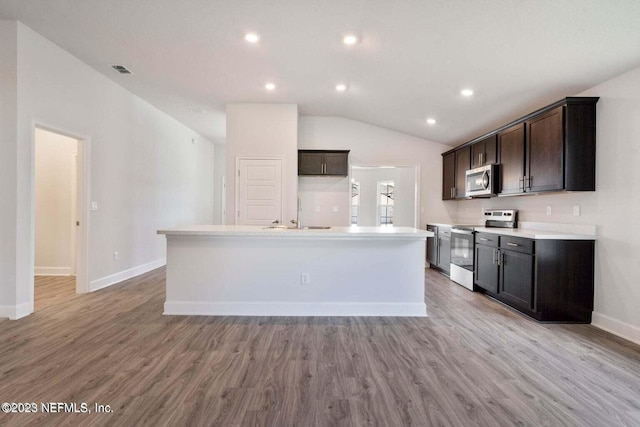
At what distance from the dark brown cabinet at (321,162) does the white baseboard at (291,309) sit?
2.76 m

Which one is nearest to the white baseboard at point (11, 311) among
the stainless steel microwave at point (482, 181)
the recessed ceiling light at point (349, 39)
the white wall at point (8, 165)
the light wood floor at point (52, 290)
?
the white wall at point (8, 165)

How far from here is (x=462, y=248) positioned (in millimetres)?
Answer: 4738

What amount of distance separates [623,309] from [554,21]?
2643mm

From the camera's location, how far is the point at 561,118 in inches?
126

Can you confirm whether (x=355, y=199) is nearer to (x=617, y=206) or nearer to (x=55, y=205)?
(x=617, y=206)

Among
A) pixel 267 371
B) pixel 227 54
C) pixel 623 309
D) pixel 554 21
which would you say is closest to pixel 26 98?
pixel 227 54

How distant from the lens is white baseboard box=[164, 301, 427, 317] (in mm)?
3348

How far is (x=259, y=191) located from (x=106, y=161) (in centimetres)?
219

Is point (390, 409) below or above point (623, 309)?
below

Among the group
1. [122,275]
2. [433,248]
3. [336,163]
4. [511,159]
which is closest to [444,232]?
[433,248]

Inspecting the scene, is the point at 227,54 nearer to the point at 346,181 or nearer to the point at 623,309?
the point at 346,181

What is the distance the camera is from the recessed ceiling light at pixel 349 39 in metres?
2.95

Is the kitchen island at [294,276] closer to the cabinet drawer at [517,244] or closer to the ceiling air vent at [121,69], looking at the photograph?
the cabinet drawer at [517,244]

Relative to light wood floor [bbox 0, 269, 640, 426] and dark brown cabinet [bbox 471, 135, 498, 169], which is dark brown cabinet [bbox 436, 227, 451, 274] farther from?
light wood floor [bbox 0, 269, 640, 426]
